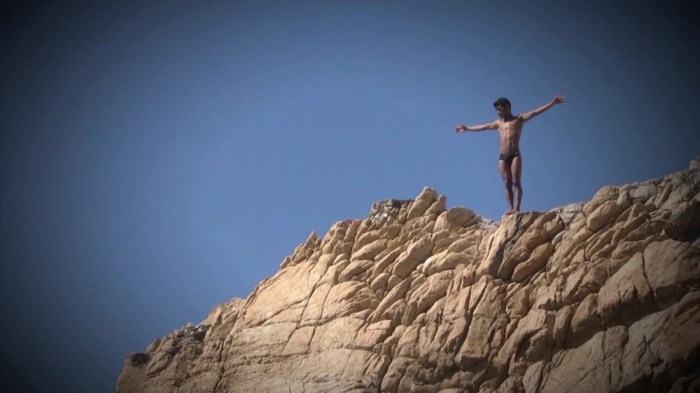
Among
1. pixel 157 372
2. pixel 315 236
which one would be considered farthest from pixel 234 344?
pixel 315 236

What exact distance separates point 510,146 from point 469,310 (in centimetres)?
750

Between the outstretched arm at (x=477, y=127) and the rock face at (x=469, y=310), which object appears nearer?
the rock face at (x=469, y=310)

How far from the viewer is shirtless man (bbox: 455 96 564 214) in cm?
2175

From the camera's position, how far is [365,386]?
1881cm

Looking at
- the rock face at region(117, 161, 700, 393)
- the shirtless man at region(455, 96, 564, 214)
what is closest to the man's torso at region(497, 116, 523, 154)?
the shirtless man at region(455, 96, 564, 214)

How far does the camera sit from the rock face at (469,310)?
1509 centimetres

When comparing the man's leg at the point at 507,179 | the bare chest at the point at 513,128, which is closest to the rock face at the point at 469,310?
the man's leg at the point at 507,179

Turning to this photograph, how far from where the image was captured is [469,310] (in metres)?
18.8

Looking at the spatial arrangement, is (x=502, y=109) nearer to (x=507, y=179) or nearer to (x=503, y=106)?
(x=503, y=106)

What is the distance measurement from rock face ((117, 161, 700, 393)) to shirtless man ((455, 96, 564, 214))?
6.09 feet

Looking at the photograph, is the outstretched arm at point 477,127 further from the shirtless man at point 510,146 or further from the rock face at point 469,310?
the rock face at point 469,310

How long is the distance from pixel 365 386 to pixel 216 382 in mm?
7424

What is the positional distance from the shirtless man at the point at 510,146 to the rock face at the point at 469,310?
1.86 m

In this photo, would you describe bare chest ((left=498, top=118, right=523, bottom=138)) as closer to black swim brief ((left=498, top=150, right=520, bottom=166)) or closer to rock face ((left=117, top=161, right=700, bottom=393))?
black swim brief ((left=498, top=150, right=520, bottom=166))
